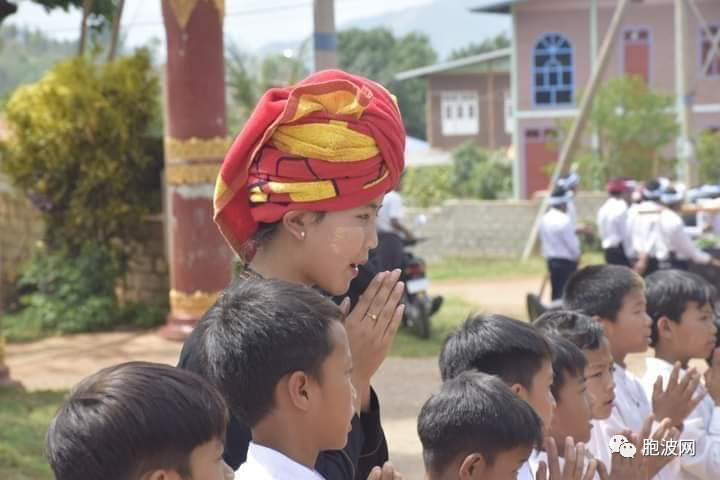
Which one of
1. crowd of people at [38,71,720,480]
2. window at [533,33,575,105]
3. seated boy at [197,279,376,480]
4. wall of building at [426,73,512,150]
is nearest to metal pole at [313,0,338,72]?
crowd of people at [38,71,720,480]

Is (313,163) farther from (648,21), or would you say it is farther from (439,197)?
(648,21)

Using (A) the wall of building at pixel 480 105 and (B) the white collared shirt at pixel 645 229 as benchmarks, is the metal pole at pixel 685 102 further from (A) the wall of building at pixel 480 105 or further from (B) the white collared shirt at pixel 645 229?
(A) the wall of building at pixel 480 105

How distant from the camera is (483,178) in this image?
29.4m

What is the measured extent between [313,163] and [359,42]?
75387 millimetres

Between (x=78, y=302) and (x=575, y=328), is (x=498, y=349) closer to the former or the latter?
(x=575, y=328)

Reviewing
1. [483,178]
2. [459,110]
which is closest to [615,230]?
[483,178]

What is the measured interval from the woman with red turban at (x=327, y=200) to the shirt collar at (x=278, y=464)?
6.7 inches

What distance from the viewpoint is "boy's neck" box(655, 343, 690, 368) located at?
15.7 ft

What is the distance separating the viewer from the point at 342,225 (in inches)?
96.9

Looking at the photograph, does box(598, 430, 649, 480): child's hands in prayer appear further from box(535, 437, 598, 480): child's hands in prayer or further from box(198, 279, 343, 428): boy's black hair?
box(198, 279, 343, 428): boy's black hair

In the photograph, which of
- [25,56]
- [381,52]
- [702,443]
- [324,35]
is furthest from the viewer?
[25,56]

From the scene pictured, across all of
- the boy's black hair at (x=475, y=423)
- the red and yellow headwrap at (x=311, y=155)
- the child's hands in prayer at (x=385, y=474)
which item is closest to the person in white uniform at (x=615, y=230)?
the boy's black hair at (x=475, y=423)

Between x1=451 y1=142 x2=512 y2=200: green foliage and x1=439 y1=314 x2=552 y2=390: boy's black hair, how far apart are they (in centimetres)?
2579

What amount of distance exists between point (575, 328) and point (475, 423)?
1.27 meters
